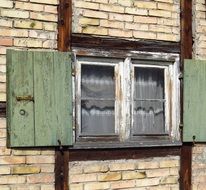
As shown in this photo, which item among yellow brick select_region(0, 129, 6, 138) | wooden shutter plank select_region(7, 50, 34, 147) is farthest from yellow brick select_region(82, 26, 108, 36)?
yellow brick select_region(0, 129, 6, 138)

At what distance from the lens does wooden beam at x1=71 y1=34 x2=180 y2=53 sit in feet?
17.9

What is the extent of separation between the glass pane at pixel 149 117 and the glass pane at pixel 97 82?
39 cm

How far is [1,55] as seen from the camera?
5.09m

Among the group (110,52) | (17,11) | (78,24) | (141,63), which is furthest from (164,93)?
(17,11)

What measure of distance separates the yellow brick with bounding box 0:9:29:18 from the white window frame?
0.76 meters

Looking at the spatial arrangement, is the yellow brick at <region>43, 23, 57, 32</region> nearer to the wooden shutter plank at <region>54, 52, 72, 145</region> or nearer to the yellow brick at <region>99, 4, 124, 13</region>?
the wooden shutter plank at <region>54, 52, 72, 145</region>

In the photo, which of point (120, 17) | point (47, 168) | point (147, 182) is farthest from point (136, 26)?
point (47, 168)

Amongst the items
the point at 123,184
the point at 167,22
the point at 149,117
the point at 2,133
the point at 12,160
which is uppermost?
the point at 167,22

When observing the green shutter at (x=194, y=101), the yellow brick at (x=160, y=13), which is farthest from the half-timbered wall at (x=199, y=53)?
the yellow brick at (x=160, y=13)

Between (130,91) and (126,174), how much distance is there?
960mm

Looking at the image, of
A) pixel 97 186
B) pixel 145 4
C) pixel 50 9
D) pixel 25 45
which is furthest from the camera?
pixel 145 4

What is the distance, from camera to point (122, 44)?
5.67 meters

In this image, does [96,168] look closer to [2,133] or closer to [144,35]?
[2,133]

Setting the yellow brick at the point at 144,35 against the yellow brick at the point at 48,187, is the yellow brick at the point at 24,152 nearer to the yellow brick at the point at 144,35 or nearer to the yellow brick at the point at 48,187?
the yellow brick at the point at 48,187
